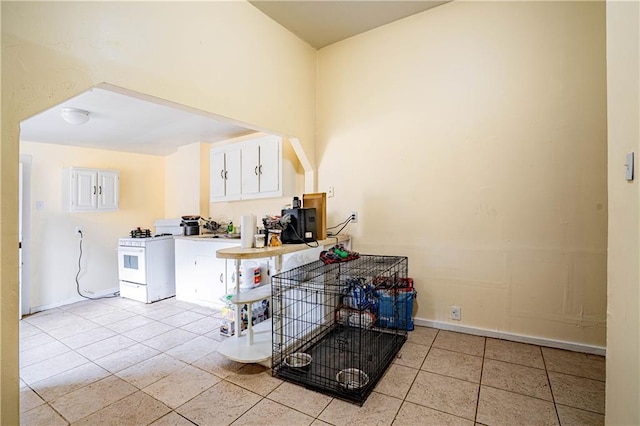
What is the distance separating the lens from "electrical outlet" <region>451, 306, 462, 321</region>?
112 inches

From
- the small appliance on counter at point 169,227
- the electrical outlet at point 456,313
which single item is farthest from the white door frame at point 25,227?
the electrical outlet at point 456,313

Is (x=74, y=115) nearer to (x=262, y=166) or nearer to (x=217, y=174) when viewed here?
(x=217, y=174)

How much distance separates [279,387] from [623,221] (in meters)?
2.07

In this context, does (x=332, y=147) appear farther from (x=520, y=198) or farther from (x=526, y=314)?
(x=526, y=314)

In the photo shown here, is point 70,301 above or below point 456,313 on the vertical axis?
below

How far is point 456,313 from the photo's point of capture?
2.85 metres

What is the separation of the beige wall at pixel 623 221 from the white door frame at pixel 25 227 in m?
5.67

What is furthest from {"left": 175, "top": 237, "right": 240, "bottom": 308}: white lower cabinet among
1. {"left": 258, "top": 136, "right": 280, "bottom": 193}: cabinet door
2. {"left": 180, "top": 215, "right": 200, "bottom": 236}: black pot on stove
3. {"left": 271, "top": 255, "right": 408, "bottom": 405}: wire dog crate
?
{"left": 271, "top": 255, "right": 408, "bottom": 405}: wire dog crate

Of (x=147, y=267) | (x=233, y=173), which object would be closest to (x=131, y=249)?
(x=147, y=267)

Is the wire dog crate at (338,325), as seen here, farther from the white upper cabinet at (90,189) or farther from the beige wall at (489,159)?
the white upper cabinet at (90,189)

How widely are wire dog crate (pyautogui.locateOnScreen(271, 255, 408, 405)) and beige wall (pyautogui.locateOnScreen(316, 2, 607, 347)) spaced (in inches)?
19.0

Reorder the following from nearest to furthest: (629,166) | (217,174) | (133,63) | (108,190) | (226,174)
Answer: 1. (629,166)
2. (133,63)
3. (226,174)
4. (217,174)
5. (108,190)

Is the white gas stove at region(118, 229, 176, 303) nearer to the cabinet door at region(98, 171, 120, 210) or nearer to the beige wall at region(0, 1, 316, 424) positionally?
the cabinet door at region(98, 171, 120, 210)

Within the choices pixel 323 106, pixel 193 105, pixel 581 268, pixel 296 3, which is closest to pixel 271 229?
pixel 193 105
